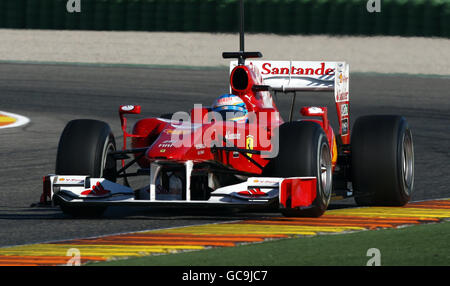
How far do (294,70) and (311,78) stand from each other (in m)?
0.29

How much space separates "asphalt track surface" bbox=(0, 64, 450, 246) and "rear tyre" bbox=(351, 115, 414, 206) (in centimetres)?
62

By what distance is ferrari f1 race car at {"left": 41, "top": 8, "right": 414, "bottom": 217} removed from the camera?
9.64 meters

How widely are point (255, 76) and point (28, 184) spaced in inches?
113

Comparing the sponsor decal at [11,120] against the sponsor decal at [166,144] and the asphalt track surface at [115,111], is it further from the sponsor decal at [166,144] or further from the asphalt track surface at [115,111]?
the sponsor decal at [166,144]

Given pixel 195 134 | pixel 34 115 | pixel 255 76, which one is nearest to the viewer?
pixel 195 134

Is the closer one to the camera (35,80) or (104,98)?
(104,98)

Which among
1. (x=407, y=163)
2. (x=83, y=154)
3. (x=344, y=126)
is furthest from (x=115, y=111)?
(x=83, y=154)

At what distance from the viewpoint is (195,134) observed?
→ 32.9ft

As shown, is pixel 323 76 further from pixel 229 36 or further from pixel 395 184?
pixel 229 36

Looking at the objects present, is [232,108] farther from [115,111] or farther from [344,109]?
[115,111]

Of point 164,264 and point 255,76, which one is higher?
point 255,76

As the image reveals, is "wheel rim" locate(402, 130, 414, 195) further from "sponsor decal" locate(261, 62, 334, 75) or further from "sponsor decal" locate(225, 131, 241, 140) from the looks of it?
"sponsor decal" locate(225, 131, 241, 140)

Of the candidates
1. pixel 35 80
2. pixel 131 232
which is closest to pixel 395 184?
pixel 131 232

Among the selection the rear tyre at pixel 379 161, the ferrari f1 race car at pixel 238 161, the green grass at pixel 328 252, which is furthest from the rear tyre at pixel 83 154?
the rear tyre at pixel 379 161
